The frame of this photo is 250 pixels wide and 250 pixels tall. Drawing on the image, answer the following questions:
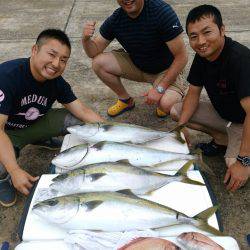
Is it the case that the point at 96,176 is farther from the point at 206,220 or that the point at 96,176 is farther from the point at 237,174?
the point at 237,174

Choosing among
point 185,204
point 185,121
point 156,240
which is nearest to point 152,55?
point 185,121

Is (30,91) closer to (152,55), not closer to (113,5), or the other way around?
(152,55)

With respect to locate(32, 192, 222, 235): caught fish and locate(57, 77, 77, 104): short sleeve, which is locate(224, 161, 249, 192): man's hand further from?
locate(57, 77, 77, 104): short sleeve

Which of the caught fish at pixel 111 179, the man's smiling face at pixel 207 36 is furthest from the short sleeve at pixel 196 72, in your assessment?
the caught fish at pixel 111 179

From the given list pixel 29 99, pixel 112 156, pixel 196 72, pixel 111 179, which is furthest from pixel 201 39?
pixel 29 99

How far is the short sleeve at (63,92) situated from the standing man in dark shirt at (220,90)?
1.09 meters

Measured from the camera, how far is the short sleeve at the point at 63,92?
11.3 ft

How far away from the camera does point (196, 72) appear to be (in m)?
3.33

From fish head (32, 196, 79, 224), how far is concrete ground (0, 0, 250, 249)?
2.50 feet

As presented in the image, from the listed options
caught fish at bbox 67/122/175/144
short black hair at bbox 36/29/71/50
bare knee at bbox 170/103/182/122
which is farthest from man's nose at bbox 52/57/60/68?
bare knee at bbox 170/103/182/122

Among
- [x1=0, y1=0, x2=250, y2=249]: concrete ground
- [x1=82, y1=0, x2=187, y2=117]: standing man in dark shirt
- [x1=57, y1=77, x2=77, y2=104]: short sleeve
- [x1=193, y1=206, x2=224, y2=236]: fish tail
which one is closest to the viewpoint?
[x1=193, y1=206, x2=224, y2=236]: fish tail

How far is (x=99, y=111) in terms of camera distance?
4.53 meters

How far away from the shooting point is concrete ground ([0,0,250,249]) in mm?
3031

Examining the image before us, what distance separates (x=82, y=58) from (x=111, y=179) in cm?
368
